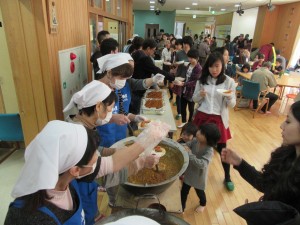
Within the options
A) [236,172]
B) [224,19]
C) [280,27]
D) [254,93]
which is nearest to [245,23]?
[224,19]

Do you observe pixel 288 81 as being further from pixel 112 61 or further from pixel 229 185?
pixel 112 61

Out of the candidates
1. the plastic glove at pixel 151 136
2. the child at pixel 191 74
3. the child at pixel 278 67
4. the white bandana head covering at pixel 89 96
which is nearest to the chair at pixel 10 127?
the white bandana head covering at pixel 89 96

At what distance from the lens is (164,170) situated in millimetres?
1697

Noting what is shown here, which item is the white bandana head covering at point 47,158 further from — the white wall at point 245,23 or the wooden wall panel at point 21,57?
the white wall at point 245,23

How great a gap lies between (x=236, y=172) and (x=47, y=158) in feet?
9.62

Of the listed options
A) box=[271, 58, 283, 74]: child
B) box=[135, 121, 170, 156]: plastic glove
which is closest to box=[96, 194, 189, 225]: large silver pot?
box=[135, 121, 170, 156]: plastic glove

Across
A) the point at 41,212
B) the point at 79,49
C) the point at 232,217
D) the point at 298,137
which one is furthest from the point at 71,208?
the point at 79,49

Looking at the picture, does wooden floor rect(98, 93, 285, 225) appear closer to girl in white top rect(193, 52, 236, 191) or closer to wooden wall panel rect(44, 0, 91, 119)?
girl in white top rect(193, 52, 236, 191)

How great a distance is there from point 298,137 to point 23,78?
6.90 ft

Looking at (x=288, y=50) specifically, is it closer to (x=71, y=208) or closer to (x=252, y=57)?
(x=252, y=57)

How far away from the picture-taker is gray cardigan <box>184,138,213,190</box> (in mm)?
1842

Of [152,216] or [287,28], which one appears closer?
[152,216]

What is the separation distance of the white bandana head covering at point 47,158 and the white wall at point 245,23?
552 inches

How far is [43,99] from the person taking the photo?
1986 mm
